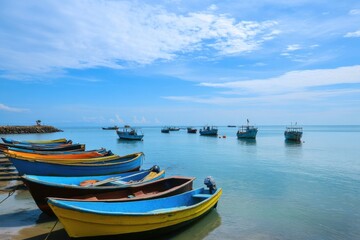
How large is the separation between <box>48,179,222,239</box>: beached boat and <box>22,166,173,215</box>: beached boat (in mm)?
323

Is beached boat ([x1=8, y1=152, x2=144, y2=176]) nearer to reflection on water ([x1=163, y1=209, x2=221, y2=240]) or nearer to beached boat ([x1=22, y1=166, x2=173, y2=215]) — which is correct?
beached boat ([x1=22, y1=166, x2=173, y2=215])

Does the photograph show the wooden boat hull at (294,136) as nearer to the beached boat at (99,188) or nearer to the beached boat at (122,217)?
the beached boat at (99,188)

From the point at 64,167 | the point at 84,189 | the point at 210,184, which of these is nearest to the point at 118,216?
the point at 84,189

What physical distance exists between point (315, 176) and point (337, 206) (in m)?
8.37

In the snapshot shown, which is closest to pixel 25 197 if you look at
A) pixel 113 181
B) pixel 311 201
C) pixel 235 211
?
pixel 113 181

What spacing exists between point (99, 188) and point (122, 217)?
8.94 feet

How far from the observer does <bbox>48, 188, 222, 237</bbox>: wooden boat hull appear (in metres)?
7.66

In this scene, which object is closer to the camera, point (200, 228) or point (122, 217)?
point (122, 217)

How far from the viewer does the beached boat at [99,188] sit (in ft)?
32.6

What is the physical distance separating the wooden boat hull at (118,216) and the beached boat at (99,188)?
33 centimetres

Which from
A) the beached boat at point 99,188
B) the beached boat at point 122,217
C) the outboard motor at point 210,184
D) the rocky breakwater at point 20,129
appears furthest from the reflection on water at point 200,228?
the rocky breakwater at point 20,129

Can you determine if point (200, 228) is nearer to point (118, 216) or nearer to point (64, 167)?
point (118, 216)

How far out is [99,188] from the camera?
415 inches

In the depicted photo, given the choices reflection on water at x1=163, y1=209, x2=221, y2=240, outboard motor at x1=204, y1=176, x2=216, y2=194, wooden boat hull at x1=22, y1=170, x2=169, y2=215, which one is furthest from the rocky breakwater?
reflection on water at x1=163, y1=209, x2=221, y2=240
